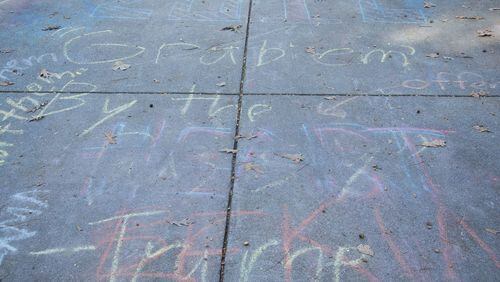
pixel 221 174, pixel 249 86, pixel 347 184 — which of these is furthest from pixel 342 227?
pixel 249 86

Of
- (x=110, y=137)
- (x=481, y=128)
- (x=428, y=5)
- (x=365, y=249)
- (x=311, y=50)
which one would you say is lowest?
(x=365, y=249)

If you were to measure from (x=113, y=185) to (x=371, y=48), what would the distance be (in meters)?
3.30

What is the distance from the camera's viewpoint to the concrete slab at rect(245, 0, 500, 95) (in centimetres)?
420

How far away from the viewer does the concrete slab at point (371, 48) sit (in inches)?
165

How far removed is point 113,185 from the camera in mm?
3086

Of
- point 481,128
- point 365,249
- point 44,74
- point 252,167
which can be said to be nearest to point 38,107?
point 44,74

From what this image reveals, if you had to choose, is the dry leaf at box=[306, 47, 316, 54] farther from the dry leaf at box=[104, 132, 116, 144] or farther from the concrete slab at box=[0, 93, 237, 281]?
the dry leaf at box=[104, 132, 116, 144]

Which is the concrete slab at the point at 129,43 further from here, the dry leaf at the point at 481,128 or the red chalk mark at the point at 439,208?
the dry leaf at the point at 481,128

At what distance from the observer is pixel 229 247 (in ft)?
8.67

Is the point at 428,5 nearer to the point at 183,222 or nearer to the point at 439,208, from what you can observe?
the point at 439,208

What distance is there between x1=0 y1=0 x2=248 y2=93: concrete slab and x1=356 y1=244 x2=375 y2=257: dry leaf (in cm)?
206

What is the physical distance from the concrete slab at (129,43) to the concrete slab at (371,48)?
0.37 metres

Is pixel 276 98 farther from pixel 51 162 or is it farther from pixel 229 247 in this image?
pixel 51 162

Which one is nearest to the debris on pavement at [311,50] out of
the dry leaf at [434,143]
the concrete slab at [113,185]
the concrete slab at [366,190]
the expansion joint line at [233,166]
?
the expansion joint line at [233,166]
